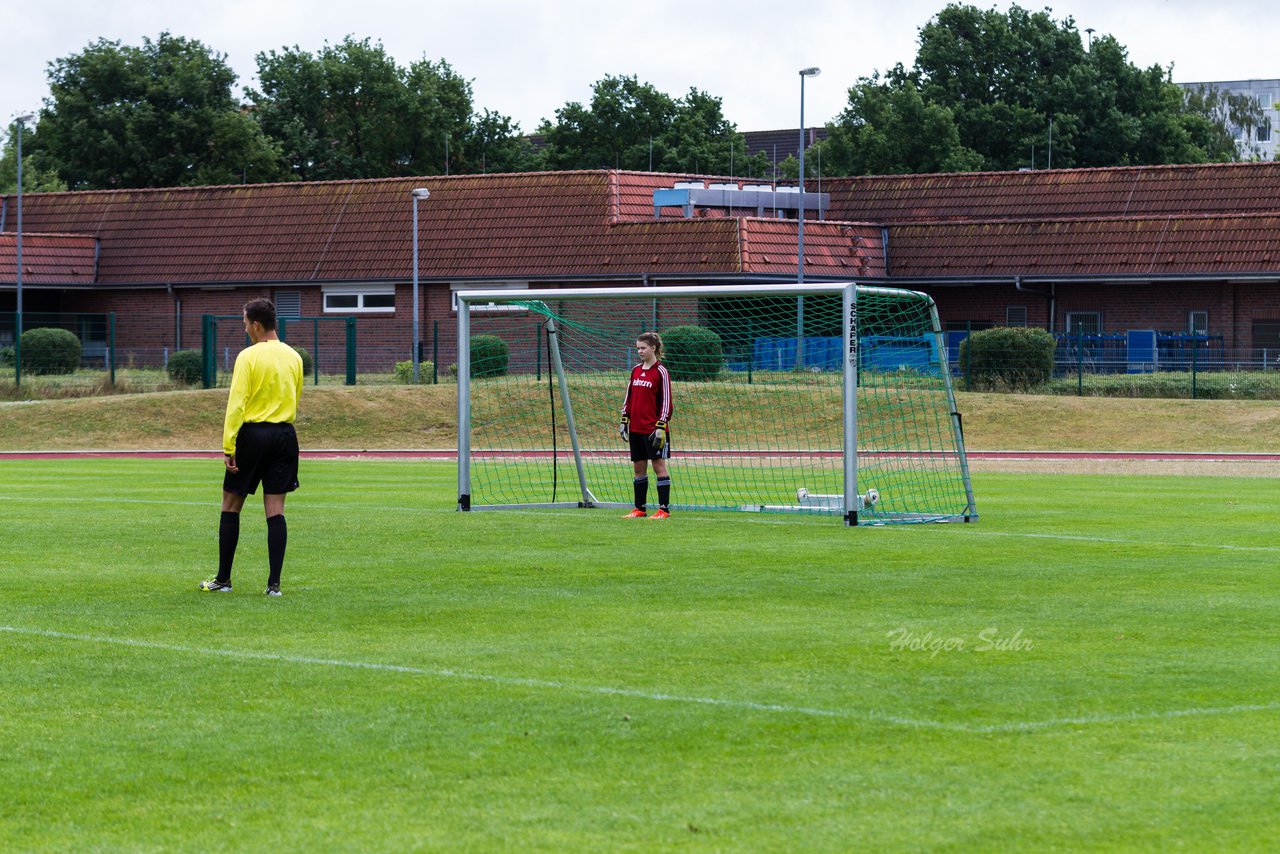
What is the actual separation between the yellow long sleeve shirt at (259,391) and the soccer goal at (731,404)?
5.95m

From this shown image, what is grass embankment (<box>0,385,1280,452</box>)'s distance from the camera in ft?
112

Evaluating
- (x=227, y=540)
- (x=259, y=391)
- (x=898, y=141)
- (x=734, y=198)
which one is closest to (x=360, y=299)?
(x=734, y=198)

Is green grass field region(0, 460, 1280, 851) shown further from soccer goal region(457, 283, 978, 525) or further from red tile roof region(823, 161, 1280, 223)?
red tile roof region(823, 161, 1280, 223)

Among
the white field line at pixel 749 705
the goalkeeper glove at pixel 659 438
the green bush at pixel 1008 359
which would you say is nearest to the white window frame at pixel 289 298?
the green bush at pixel 1008 359

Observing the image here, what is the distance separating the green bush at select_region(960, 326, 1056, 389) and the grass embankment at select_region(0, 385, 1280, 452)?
2.99 m

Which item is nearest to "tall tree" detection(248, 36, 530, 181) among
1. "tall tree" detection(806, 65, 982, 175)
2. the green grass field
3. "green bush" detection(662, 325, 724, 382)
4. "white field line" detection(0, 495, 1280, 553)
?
"tall tree" detection(806, 65, 982, 175)

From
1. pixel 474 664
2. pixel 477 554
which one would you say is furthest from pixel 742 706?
pixel 477 554

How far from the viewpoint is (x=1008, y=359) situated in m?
40.8

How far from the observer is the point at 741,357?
33500 millimetres

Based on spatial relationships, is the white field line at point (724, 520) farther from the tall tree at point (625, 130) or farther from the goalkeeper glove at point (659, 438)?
the tall tree at point (625, 130)

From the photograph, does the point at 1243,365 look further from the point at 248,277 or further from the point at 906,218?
the point at 248,277

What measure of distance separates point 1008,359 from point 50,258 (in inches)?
1196

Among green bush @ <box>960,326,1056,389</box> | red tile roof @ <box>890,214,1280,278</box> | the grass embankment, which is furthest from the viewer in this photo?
red tile roof @ <box>890,214,1280,278</box>

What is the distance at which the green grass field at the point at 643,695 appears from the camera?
605cm
